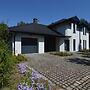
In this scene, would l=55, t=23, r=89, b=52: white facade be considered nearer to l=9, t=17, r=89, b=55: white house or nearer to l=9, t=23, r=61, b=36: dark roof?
l=9, t=17, r=89, b=55: white house

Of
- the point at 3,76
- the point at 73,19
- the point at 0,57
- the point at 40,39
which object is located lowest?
the point at 3,76

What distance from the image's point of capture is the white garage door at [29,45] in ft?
73.1

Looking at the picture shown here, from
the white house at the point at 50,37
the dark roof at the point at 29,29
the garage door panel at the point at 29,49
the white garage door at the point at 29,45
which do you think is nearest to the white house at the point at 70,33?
the white house at the point at 50,37

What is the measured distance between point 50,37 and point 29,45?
637cm

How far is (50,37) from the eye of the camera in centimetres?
2823

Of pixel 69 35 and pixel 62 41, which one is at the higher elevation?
pixel 69 35

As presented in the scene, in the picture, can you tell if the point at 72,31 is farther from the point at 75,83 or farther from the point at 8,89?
the point at 8,89

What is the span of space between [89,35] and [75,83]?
97.1ft

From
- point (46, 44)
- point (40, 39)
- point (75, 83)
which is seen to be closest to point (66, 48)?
point (46, 44)

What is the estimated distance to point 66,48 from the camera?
94.1 feet

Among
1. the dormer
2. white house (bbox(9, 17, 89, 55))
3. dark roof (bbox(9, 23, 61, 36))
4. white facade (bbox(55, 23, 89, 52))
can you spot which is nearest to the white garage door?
white house (bbox(9, 17, 89, 55))

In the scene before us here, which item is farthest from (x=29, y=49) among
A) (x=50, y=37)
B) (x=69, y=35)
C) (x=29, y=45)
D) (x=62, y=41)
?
(x=69, y=35)

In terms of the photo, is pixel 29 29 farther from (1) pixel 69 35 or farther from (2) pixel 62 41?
(1) pixel 69 35

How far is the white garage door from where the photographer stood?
2228cm
